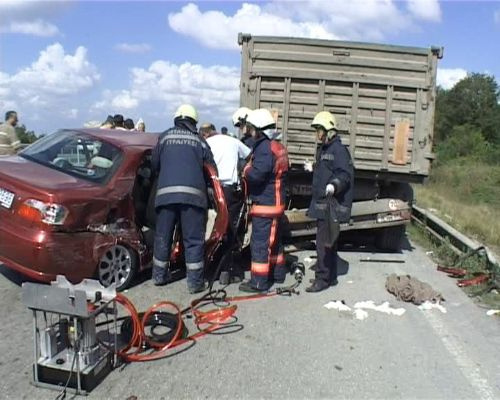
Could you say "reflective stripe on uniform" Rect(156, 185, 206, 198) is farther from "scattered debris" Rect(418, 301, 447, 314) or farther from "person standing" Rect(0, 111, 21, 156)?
"person standing" Rect(0, 111, 21, 156)

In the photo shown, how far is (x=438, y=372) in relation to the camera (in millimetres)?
4273

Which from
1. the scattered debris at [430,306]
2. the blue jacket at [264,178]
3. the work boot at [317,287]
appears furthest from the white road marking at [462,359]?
the blue jacket at [264,178]

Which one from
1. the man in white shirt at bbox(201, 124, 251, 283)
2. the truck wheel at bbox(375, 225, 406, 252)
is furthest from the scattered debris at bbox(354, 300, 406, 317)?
the truck wheel at bbox(375, 225, 406, 252)

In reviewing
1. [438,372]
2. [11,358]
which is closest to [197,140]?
[11,358]

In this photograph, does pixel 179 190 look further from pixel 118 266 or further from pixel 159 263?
pixel 118 266

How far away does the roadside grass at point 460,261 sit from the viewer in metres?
6.35

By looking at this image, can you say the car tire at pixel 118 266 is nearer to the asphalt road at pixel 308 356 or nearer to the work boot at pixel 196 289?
the asphalt road at pixel 308 356

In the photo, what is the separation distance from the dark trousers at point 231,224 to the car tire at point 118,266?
1.14 m

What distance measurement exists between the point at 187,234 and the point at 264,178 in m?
1.02

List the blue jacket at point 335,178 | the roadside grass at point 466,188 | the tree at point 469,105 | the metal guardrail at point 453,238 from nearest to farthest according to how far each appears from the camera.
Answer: the blue jacket at point 335,178 → the metal guardrail at point 453,238 → the roadside grass at point 466,188 → the tree at point 469,105

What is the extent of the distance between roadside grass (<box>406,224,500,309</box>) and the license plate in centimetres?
491

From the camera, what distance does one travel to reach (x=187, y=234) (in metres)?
6.06

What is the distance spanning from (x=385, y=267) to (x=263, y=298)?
2405 mm

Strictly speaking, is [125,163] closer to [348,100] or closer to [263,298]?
[263,298]
